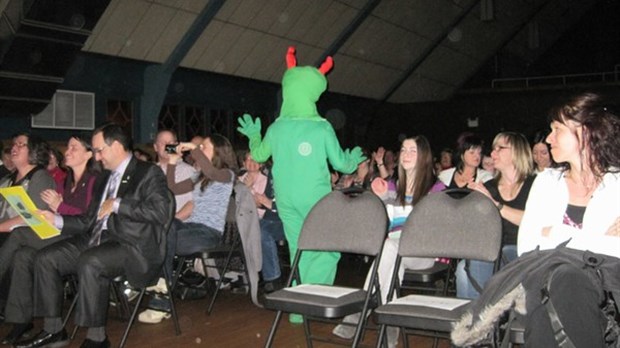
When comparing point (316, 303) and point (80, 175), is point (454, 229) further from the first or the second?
point (80, 175)

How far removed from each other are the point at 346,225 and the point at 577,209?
1.20m

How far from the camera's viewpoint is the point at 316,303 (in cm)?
289

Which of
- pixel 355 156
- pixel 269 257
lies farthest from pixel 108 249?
pixel 269 257

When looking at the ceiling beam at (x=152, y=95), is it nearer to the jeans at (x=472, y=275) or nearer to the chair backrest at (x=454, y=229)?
the jeans at (x=472, y=275)

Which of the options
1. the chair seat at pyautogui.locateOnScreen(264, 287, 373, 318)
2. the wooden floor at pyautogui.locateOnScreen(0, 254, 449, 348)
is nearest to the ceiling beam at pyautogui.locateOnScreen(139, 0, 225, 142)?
the wooden floor at pyautogui.locateOnScreen(0, 254, 449, 348)

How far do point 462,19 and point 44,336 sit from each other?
44.4 feet

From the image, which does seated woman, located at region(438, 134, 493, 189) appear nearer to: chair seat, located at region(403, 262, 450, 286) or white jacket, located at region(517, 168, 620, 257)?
chair seat, located at region(403, 262, 450, 286)

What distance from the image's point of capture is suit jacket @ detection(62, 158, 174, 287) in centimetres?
386

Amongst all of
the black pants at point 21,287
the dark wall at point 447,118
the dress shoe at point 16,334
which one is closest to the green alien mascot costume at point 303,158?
the black pants at point 21,287

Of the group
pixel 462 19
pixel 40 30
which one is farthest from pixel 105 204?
pixel 462 19

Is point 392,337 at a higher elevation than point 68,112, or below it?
below

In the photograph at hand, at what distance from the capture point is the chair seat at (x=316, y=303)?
287 centimetres

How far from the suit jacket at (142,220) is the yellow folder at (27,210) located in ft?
1.26

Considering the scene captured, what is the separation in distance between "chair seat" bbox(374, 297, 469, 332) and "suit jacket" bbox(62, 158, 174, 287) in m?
1.62
